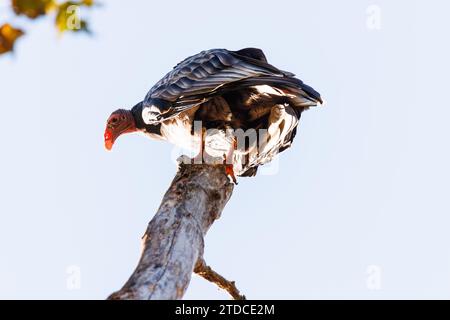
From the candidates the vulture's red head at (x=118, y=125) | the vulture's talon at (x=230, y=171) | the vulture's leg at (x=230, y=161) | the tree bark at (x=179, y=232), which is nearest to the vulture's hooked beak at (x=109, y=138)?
the vulture's red head at (x=118, y=125)

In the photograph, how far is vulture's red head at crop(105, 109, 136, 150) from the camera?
316 inches

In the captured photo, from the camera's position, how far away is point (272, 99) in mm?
6680

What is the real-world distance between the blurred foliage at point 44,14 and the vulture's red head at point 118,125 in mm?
5275

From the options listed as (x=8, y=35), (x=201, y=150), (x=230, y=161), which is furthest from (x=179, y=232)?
(x=201, y=150)

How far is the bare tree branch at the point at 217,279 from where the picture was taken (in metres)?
4.66

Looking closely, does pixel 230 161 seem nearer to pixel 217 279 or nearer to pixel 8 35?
pixel 217 279

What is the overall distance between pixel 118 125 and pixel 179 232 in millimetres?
4061

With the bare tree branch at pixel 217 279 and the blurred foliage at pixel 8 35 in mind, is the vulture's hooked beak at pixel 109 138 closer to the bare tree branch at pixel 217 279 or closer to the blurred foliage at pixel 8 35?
the bare tree branch at pixel 217 279

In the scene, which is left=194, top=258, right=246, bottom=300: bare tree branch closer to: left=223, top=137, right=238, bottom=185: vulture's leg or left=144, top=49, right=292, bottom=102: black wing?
left=223, top=137, right=238, bottom=185: vulture's leg

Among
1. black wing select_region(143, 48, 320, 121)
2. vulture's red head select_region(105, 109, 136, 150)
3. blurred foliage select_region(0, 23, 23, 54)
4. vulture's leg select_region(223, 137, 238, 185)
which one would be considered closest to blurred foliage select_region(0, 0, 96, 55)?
blurred foliage select_region(0, 23, 23, 54)
